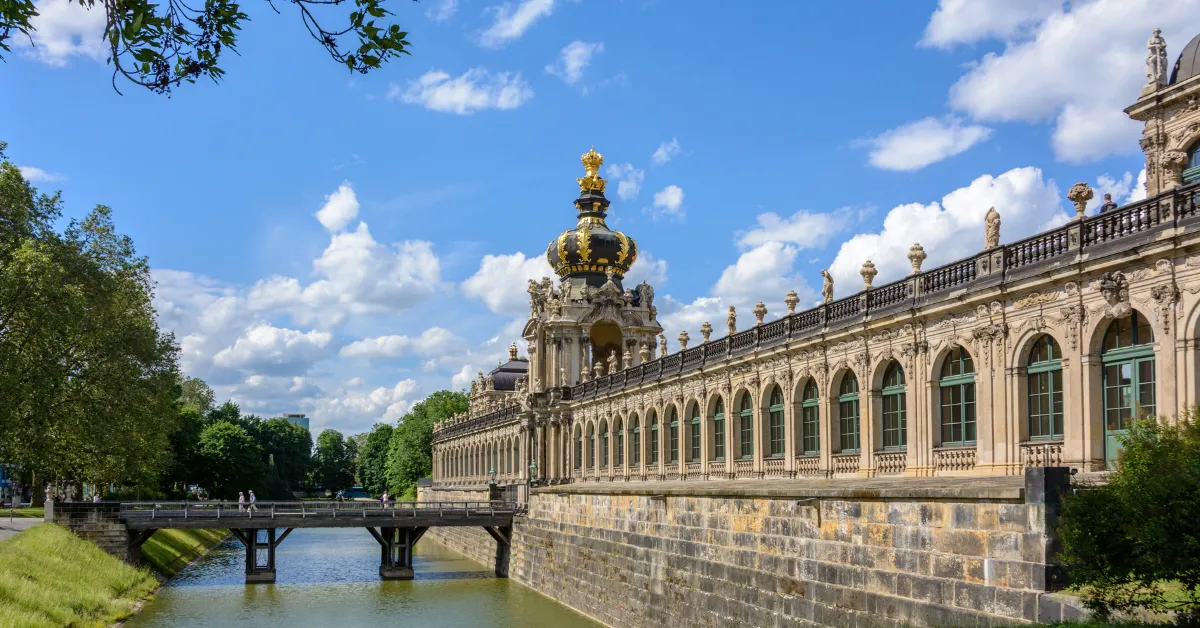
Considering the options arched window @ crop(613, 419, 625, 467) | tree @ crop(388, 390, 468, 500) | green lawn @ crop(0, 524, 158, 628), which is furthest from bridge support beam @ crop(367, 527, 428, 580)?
tree @ crop(388, 390, 468, 500)

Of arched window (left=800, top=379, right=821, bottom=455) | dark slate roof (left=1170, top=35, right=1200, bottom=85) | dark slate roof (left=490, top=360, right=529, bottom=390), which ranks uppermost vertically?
dark slate roof (left=1170, top=35, right=1200, bottom=85)

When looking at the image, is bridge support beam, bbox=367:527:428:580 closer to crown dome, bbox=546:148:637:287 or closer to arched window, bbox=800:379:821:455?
crown dome, bbox=546:148:637:287

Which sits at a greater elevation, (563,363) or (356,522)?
(563,363)

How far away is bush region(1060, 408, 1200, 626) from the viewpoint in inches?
516

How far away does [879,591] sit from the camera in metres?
20.6

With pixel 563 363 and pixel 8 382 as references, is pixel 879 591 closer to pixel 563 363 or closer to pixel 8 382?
pixel 8 382

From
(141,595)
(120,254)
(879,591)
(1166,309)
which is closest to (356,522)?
(141,595)

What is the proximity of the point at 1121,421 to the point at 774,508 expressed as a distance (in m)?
7.17

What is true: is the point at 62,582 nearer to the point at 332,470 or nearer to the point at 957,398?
the point at 957,398

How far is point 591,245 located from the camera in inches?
2512

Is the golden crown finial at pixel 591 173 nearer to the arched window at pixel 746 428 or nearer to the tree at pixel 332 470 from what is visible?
the arched window at pixel 746 428

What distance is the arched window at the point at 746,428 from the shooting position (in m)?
36.8

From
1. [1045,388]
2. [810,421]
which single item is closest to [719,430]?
[810,421]

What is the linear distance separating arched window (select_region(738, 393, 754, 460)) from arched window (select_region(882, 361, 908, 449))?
781cm
